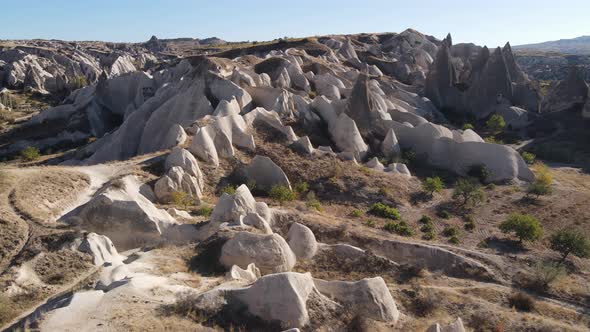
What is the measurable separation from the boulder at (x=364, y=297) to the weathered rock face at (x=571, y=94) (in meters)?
46.9

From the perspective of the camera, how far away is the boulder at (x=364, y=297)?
1202cm

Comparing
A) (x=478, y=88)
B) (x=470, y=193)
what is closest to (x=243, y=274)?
(x=470, y=193)

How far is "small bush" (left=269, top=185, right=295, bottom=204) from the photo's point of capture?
23.2 m

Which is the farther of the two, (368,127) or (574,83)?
(574,83)

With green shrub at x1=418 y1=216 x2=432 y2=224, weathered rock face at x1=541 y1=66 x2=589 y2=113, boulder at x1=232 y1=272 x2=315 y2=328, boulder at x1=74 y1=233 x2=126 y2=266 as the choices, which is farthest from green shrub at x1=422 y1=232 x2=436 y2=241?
weathered rock face at x1=541 y1=66 x2=589 y2=113

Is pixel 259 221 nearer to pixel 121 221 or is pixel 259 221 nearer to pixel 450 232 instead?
pixel 121 221

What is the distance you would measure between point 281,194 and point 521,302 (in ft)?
39.9

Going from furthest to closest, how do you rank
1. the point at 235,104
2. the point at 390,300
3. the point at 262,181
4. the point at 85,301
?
the point at 235,104, the point at 262,181, the point at 390,300, the point at 85,301

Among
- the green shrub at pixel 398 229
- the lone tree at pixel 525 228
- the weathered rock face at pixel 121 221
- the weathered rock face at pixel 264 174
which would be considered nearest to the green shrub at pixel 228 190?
the weathered rock face at pixel 264 174

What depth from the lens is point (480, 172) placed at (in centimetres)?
3038

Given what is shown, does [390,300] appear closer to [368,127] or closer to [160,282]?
[160,282]

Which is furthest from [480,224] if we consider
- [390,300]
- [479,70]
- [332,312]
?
[479,70]

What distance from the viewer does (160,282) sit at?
11.4m

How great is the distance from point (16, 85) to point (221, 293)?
244 ft
